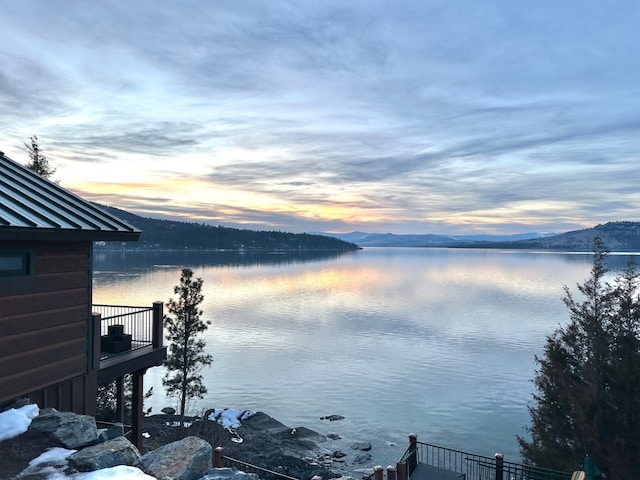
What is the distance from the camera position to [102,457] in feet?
21.0

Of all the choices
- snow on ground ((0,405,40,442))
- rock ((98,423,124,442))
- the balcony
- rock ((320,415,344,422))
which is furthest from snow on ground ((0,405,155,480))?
rock ((320,415,344,422))

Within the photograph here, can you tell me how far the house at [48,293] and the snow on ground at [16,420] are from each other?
37 centimetres

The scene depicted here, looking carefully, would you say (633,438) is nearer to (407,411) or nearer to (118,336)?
(407,411)

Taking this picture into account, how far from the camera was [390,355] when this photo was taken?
41000 mm

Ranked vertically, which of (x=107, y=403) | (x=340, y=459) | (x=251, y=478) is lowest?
(x=340, y=459)

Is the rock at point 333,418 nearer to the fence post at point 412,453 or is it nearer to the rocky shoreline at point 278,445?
the rocky shoreline at point 278,445

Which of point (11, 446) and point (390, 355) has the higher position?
point (11, 446)

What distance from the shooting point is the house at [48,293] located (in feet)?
26.1

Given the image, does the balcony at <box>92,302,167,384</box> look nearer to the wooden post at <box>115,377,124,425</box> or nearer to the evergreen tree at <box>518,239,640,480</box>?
the wooden post at <box>115,377,124,425</box>

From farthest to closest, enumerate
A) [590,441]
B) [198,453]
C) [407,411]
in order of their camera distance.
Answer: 1. [407,411]
2. [590,441]
3. [198,453]

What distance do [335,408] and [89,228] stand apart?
23999 millimetres

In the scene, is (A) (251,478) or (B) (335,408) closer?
(A) (251,478)

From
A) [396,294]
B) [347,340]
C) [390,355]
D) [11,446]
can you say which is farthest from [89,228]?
[396,294]

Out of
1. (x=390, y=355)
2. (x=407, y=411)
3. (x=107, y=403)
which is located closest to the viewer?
(x=107, y=403)
